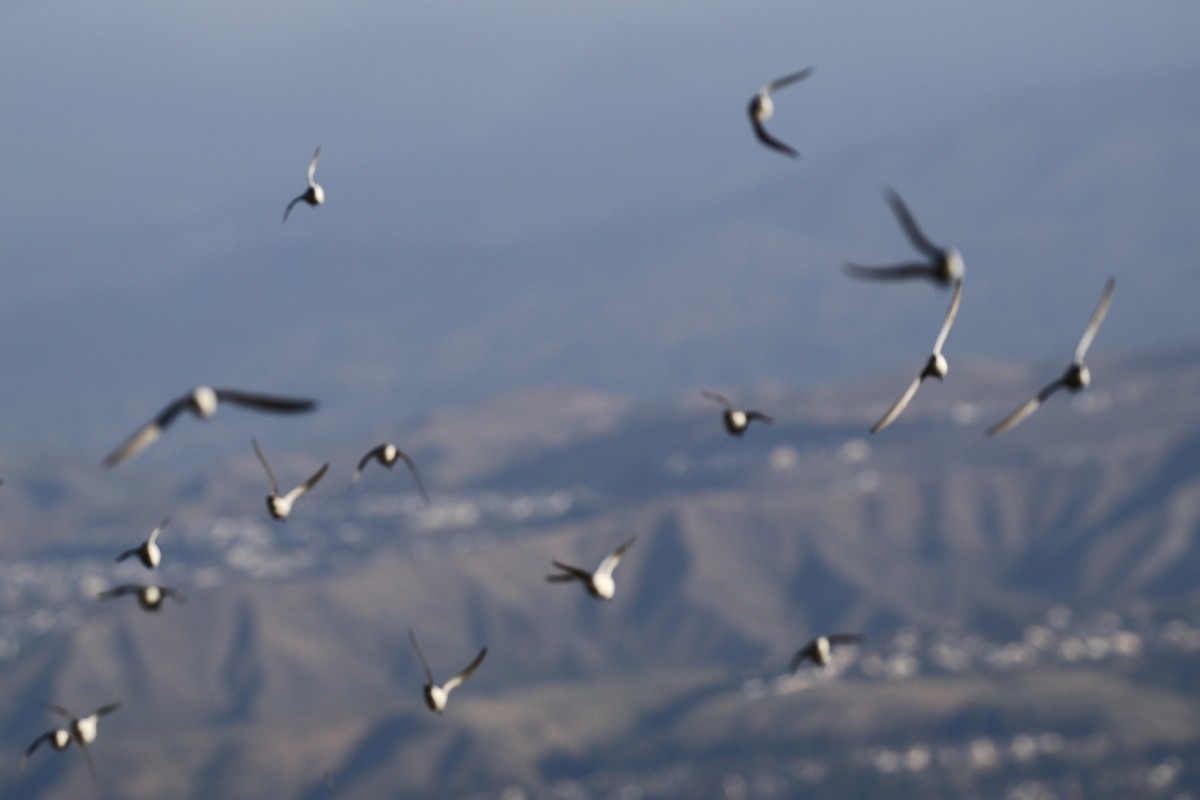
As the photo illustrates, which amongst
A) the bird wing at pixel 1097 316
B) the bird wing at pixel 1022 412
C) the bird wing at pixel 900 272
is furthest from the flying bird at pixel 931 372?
the bird wing at pixel 900 272

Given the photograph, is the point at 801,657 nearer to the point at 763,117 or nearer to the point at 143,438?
the point at 763,117

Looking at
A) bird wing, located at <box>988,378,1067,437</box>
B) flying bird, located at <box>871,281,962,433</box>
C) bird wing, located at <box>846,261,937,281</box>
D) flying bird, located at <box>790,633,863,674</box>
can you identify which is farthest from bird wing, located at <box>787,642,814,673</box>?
bird wing, located at <box>846,261,937,281</box>

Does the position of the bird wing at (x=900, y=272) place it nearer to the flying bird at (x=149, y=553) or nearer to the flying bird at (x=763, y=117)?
the flying bird at (x=763, y=117)

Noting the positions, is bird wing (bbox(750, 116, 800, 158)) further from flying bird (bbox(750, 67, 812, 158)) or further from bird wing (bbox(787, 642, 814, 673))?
bird wing (bbox(787, 642, 814, 673))

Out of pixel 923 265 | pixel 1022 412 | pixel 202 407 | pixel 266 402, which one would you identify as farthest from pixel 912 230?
pixel 202 407

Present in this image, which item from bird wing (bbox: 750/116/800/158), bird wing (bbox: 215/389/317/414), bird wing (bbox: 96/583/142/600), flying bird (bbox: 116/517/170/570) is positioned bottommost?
bird wing (bbox: 96/583/142/600)

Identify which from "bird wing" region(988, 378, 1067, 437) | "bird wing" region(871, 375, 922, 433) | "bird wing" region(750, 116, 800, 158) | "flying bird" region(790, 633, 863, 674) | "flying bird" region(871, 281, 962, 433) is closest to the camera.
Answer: "bird wing" region(750, 116, 800, 158)

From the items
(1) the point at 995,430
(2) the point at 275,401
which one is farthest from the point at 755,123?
(2) the point at 275,401

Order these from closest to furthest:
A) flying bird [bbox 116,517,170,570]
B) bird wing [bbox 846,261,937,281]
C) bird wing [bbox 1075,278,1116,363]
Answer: bird wing [bbox 846,261,937,281], bird wing [bbox 1075,278,1116,363], flying bird [bbox 116,517,170,570]
